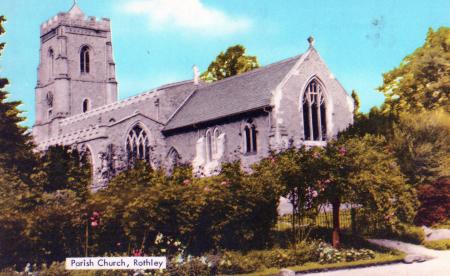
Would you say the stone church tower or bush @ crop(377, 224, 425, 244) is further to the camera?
the stone church tower

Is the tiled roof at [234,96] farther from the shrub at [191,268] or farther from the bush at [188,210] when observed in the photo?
the shrub at [191,268]

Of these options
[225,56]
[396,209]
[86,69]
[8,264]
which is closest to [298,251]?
[396,209]

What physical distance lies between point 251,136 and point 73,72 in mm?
32616

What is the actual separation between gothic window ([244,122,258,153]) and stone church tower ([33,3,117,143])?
26.1m

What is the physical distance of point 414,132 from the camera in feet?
85.5

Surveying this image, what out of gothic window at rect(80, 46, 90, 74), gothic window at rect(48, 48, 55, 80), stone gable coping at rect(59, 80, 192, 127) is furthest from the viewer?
gothic window at rect(80, 46, 90, 74)

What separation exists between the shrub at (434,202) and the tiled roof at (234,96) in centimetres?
1208

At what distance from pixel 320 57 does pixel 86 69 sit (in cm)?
3478

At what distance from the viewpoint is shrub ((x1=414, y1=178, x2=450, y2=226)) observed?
23.3 meters

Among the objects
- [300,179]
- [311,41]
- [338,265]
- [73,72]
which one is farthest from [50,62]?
[338,265]

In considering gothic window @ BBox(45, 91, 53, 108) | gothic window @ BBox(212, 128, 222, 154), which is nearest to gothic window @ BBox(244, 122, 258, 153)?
gothic window @ BBox(212, 128, 222, 154)

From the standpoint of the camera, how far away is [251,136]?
113 feet

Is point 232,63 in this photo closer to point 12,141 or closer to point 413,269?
point 12,141
